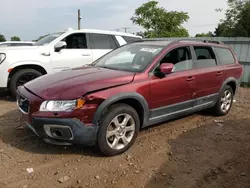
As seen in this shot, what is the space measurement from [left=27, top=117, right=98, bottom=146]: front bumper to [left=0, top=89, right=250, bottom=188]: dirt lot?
→ 0.29 meters

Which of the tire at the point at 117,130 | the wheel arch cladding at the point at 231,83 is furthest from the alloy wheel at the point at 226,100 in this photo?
the tire at the point at 117,130

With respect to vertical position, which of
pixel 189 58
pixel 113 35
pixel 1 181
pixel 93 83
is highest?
pixel 113 35

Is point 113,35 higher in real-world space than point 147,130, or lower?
higher

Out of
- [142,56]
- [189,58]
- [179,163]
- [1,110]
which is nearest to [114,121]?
[179,163]

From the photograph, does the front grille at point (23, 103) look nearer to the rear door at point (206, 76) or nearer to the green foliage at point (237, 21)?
the rear door at point (206, 76)

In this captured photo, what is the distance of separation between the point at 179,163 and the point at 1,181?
85.7 inches

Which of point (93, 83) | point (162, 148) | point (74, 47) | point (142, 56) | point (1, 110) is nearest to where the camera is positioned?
point (93, 83)

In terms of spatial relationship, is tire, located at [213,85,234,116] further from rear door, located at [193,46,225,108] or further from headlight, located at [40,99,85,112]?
headlight, located at [40,99,85,112]

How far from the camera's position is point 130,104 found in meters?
3.86

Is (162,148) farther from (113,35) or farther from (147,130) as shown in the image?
(113,35)

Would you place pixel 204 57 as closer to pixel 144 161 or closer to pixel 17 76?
pixel 144 161

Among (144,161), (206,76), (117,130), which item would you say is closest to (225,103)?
(206,76)

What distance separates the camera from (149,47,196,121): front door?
405cm

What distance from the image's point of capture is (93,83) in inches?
139
